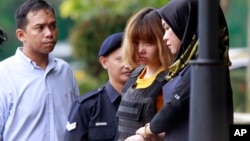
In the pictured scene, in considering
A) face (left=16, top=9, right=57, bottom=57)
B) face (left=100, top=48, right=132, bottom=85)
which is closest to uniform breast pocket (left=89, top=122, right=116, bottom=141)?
face (left=100, top=48, right=132, bottom=85)

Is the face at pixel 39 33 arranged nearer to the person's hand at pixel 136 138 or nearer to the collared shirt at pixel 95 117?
the collared shirt at pixel 95 117

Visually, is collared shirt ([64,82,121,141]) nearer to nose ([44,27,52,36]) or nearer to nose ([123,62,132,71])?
nose ([123,62,132,71])

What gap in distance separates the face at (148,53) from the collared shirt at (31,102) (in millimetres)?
1050

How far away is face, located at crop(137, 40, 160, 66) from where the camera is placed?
5.92 m

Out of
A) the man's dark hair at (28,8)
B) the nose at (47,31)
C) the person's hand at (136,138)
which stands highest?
the man's dark hair at (28,8)

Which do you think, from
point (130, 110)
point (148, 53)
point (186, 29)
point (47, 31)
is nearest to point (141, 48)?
point (148, 53)

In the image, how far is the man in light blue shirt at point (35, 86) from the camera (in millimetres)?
6660

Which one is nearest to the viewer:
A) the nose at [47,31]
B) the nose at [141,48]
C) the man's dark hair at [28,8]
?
the nose at [141,48]

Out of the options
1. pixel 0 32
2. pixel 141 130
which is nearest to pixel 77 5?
pixel 0 32

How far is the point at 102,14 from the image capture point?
16438 millimetres

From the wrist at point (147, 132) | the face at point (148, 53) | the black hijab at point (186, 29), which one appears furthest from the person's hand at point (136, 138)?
the face at point (148, 53)

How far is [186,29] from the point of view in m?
5.45

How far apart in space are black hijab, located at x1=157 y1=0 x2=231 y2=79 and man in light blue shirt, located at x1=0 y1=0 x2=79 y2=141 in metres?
1.43

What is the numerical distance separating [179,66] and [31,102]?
153 cm
